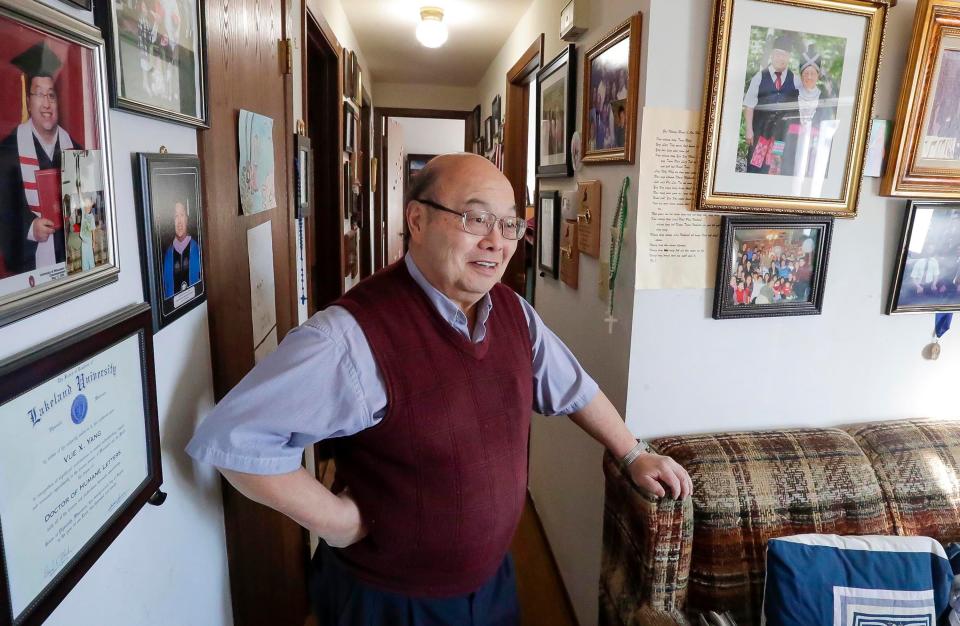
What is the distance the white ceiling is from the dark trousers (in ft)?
8.09

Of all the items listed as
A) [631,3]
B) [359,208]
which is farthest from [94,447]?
[359,208]

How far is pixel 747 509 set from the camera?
1.29 meters

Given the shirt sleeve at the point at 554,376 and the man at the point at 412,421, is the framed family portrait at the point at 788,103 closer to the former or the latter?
the shirt sleeve at the point at 554,376

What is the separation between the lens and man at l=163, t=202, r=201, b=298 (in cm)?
81

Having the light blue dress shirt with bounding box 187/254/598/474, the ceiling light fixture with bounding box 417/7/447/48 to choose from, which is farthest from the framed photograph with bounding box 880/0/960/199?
the ceiling light fixture with bounding box 417/7/447/48

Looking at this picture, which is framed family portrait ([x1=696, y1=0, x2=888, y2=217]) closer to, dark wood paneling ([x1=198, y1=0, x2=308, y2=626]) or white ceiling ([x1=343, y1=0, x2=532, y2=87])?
dark wood paneling ([x1=198, y1=0, x2=308, y2=626])

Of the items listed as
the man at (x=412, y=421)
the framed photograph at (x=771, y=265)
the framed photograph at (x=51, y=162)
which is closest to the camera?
the framed photograph at (x=51, y=162)

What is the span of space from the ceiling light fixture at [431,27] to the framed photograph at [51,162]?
245 centimetres

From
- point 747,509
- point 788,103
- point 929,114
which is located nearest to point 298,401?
point 747,509

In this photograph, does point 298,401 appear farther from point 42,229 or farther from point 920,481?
point 920,481

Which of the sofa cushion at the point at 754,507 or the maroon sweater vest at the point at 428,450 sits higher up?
the maroon sweater vest at the point at 428,450

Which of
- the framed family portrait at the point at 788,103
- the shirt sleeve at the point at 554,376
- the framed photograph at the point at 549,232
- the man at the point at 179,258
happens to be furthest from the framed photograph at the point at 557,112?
the man at the point at 179,258

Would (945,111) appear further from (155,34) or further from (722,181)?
(155,34)

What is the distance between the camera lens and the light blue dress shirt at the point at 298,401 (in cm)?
84
